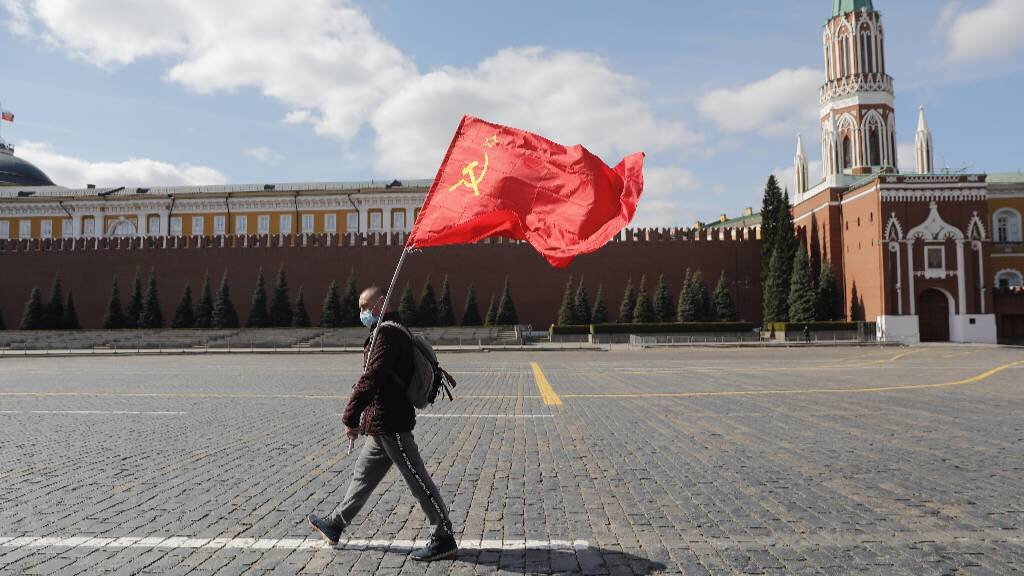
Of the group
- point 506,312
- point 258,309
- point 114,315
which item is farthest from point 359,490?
point 114,315

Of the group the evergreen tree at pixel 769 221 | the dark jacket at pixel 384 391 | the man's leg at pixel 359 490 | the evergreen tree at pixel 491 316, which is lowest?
the man's leg at pixel 359 490

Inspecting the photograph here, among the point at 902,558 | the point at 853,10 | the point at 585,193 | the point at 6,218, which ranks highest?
the point at 853,10

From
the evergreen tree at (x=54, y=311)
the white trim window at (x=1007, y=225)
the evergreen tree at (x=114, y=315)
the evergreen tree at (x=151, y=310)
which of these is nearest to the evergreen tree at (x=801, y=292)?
the white trim window at (x=1007, y=225)

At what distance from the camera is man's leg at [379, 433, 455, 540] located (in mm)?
3914

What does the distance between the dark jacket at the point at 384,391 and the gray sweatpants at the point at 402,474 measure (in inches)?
3.1

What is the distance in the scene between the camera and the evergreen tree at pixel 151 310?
42125 mm

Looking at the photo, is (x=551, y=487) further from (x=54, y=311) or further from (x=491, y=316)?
(x=54, y=311)

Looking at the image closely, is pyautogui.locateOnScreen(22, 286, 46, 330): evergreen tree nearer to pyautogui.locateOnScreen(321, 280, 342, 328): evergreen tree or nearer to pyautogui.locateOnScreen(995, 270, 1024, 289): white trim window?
pyautogui.locateOnScreen(321, 280, 342, 328): evergreen tree

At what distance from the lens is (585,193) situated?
477 centimetres

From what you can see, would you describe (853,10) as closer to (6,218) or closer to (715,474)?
(715,474)

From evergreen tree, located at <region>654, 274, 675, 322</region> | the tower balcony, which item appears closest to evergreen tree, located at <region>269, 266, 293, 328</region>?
evergreen tree, located at <region>654, 274, 675, 322</region>

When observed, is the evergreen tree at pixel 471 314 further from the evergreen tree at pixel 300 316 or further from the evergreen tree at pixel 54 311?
the evergreen tree at pixel 54 311

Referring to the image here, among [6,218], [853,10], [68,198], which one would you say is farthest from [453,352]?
[6,218]

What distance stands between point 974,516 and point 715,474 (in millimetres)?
1744
